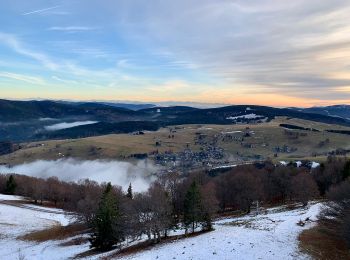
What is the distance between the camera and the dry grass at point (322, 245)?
141 ft

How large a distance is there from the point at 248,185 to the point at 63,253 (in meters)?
48.0

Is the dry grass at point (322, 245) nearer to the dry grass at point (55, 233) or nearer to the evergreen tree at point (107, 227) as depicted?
the evergreen tree at point (107, 227)

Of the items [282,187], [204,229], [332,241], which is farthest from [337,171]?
[332,241]

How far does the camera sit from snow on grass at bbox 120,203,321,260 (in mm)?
46312

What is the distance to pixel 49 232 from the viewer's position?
8981 cm

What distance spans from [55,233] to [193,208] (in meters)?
36.8

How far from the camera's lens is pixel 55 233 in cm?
8762

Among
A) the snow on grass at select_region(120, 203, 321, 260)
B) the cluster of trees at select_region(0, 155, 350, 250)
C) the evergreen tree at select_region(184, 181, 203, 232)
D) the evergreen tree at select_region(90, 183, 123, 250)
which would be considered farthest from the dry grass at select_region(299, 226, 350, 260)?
the evergreen tree at select_region(90, 183, 123, 250)

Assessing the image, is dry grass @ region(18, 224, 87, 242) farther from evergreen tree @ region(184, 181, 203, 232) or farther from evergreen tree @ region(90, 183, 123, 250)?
evergreen tree @ region(184, 181, 203, 232)

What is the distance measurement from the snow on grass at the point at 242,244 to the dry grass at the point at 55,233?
3322cm

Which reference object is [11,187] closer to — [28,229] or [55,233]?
[28,229]

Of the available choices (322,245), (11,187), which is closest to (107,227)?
(322,245)

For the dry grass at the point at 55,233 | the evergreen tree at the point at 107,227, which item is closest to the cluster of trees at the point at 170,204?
the evergreen tree at the point at 107,227

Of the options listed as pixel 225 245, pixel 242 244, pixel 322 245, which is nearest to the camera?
pixel 322 245
